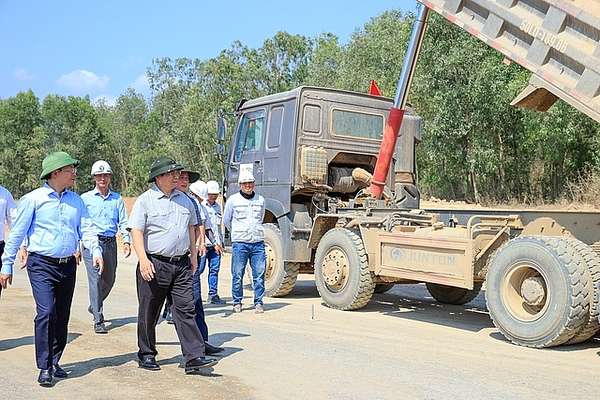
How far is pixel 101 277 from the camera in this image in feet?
25.7

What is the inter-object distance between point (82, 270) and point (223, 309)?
655 centimetres

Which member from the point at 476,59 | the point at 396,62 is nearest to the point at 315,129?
the point at 476,59

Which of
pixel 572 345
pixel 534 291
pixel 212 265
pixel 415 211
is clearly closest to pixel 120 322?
pixel 212 265

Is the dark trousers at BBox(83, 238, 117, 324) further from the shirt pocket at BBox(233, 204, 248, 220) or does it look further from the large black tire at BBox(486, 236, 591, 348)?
the large black tire at BBox(486, 236, 591, 348)

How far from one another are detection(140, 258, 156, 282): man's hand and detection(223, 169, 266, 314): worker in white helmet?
3.33m

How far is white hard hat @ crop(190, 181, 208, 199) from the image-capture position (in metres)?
8.79

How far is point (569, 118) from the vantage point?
20.3 m

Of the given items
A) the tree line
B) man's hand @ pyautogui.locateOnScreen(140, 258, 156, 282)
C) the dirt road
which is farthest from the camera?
the tree line

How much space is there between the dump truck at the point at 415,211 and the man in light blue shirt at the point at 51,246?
392 centimetres

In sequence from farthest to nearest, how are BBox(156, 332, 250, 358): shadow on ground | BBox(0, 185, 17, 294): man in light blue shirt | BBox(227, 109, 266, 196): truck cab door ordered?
BBox(227, 109, 266, 196): truck cab door < BBox(0, 185, 17, 294): man in light blue shirt < BBox(156, 332, 250, 358): shadow on ground

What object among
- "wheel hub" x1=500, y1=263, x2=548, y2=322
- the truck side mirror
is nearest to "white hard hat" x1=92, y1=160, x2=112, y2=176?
A: the truck side mirror

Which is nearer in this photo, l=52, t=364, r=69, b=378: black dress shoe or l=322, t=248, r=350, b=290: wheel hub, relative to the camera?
l=52, t=364, r=69, b=378: black dress shoe

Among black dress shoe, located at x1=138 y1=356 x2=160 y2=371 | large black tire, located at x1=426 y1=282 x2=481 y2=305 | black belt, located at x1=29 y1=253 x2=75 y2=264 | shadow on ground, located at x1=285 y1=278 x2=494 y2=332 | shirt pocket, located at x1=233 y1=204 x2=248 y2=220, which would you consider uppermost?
shirt pocket, located at x1=233 y1=204 x2=248 y2=220

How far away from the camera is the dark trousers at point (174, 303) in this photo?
19.0 ft
